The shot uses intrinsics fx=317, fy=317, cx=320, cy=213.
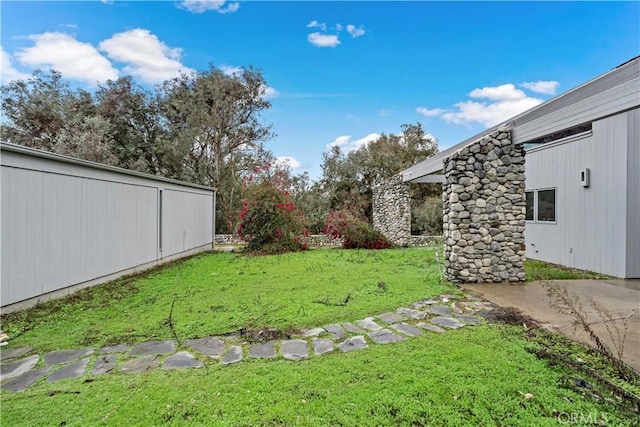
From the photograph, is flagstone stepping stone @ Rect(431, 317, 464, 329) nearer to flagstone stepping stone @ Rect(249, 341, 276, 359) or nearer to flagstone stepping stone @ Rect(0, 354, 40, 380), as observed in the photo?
flagstone stepping stone @ Rect(249, 341, 276, 359)

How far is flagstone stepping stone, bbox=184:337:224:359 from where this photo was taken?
2834 millimetres

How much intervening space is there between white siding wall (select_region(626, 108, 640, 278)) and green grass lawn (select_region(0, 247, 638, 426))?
4758 mm

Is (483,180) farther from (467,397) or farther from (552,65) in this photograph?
(552,65)

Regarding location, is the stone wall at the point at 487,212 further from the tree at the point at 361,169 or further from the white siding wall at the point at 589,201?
the tree at the point at 361,169

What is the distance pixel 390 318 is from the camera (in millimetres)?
3654

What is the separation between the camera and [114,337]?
3.23 metres

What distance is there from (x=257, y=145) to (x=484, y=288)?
14192 millimetres

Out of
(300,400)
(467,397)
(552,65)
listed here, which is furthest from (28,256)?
(552,65)

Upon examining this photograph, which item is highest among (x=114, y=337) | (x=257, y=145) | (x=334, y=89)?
(x=334, y=89)

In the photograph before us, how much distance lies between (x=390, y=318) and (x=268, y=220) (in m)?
7.37

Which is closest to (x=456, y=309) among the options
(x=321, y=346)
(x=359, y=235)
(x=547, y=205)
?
(x=321, y=346)

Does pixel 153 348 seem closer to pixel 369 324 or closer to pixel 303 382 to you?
pixel 303 382

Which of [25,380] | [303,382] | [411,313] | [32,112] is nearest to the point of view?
[303,382]

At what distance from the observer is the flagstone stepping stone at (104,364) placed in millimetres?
2533
